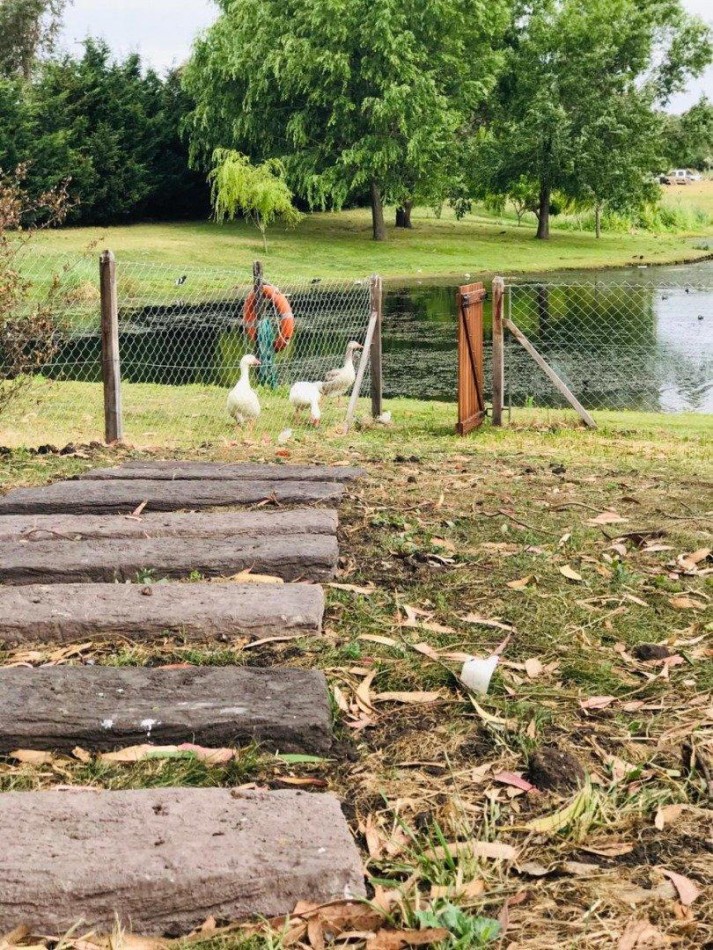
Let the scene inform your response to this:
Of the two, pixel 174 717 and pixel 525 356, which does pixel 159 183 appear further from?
pixel 174 717

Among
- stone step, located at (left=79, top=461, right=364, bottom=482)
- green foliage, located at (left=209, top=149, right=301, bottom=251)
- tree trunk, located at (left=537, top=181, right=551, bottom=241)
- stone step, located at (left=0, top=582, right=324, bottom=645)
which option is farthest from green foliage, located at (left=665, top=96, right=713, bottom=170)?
stone step, located at (left=0, top=582, right=324, bottom=645)

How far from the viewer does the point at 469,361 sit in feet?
36.4

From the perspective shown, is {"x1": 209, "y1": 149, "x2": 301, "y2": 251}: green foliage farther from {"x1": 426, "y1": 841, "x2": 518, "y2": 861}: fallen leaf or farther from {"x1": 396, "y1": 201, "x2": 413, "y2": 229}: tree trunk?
{"x1": 426, "y1": 841, "x2": 518, "y2": 861}: fallen leaf

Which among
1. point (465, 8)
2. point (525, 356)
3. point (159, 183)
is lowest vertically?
point (525, 356)

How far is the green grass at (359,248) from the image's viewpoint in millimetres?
37406

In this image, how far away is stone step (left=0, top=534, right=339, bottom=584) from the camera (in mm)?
4484

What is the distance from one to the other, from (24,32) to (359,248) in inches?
1109

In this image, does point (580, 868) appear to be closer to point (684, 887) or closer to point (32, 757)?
point (684, 887)

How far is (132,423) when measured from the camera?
473 inches

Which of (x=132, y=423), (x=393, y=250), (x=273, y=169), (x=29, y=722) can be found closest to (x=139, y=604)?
(x=29, y=722)

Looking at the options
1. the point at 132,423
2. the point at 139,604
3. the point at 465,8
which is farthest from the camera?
the point at 465,8

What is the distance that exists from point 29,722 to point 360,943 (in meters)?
1.20

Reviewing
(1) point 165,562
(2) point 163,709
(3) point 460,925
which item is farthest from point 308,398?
(3) point 460,925

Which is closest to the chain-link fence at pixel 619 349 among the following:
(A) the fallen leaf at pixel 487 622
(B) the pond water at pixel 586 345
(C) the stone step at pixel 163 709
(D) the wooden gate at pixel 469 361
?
(B) the pond water at pixel 586 345
